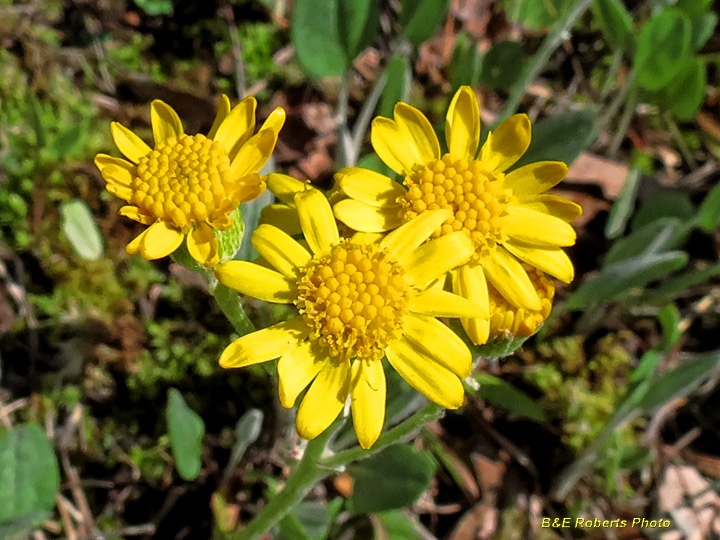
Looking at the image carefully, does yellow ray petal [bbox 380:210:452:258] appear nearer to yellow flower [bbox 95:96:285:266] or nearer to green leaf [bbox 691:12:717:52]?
yellow flower [bbox 95:96:285:266]

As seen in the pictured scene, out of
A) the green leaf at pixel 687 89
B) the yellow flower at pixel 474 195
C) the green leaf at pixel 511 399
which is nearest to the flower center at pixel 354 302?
A: the yellow flower at pixel 474 195

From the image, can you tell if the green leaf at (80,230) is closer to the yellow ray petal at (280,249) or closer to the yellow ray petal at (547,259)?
the yellow ray petal at (280,249)

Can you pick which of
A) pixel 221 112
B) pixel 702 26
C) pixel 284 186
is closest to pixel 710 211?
pixel 702 26

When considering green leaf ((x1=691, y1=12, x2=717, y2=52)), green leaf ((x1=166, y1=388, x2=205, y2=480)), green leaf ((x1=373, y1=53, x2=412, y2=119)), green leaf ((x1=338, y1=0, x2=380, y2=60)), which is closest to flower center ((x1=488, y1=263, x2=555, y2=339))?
green leaf ((x1=166, y1=388, x2=205, y2=480))

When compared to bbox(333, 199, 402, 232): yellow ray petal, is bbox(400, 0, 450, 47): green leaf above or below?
above

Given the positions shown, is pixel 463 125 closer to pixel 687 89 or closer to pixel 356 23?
pixel 356 23

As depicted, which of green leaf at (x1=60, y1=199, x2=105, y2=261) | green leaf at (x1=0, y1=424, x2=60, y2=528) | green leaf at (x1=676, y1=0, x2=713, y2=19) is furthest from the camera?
green leaf at (x1=676, y1=0, x2=713, y2=19)

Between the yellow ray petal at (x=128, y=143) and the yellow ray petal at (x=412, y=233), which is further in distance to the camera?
the yellow ray petal at (x=128, y=143)
